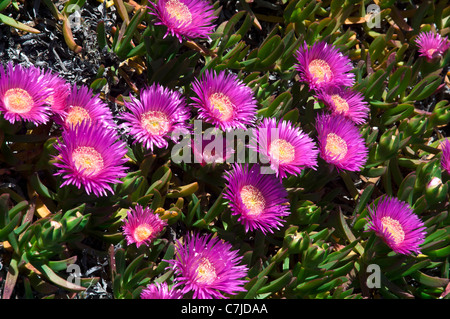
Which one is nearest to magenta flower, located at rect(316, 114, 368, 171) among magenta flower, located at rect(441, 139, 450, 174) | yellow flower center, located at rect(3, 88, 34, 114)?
magenta flower, located at rect(441, 139, 450, 174)

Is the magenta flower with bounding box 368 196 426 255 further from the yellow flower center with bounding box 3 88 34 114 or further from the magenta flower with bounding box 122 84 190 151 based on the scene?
the yellow flower center with bounding box 3 88 34 114

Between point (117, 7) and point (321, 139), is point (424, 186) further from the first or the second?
point (117, 7)

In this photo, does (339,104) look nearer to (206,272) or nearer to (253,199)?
(253,199)

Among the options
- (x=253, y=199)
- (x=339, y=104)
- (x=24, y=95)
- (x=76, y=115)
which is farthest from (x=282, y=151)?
(x=24, y=95)

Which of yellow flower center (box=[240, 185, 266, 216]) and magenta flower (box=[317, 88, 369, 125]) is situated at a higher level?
magenta flower (box=[317, 88, 369, 125])

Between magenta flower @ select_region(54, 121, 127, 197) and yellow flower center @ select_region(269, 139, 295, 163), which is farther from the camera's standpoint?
yellow flower center @ select_region(269, 139, 295, 163)

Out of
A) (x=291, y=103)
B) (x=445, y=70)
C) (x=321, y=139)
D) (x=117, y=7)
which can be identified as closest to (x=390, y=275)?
(x=321, y=139)

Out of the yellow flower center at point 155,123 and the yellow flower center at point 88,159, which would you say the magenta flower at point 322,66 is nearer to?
the yellow flower center at point 155,123
